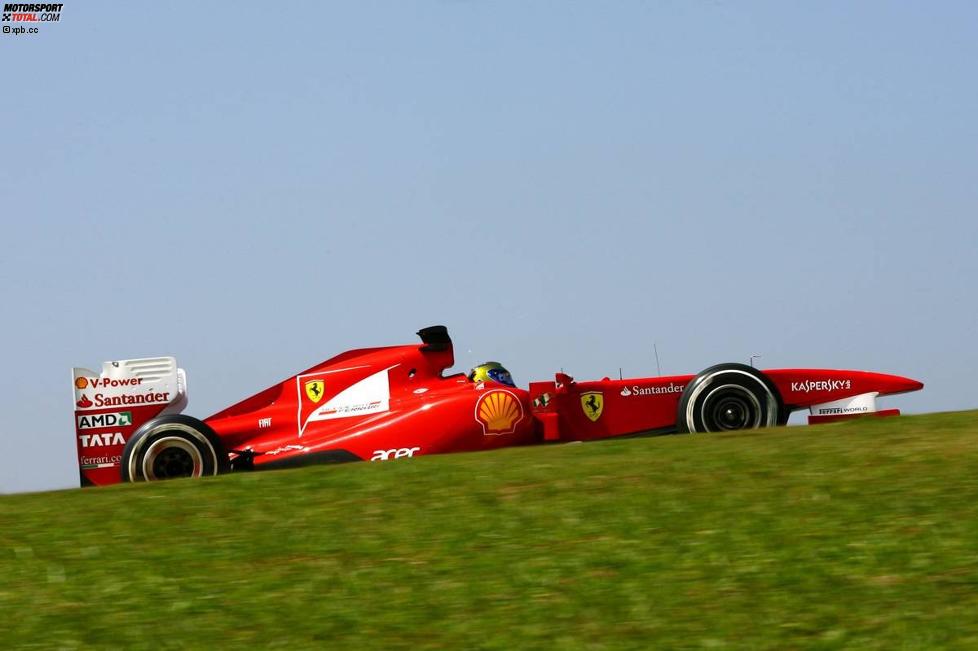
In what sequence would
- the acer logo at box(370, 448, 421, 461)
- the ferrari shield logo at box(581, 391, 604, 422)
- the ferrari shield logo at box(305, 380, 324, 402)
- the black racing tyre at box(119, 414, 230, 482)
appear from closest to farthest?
1. the black racing tyre at box(119, 414, 230, 482)
2. the acer logo at box(370, 448, 421, 461)
3. the ferrari shield logo at box(581, 391, 604, 422)
4. the ferrari shield logo at box(305, 380, 324, 402)

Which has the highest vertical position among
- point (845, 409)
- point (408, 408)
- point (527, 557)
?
point (408, 408)

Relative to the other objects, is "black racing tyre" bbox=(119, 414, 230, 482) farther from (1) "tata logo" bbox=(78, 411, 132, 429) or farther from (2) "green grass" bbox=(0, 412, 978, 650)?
(2) "green grass" bbox=(0, 412, 978, 650)

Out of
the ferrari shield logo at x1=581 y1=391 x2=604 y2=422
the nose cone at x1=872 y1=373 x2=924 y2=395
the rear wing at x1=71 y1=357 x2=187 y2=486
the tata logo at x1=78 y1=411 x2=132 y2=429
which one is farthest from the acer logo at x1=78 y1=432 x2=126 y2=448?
the nose cone at x1=872 y1=373 x2=924 y2=395

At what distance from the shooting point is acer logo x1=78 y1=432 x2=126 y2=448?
13172 mm

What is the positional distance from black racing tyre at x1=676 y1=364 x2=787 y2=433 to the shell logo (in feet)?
5.87

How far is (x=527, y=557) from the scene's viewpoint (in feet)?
21.8

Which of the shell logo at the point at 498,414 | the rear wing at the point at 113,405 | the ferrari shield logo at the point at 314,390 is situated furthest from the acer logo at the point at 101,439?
the shell logo at the point at 498,414

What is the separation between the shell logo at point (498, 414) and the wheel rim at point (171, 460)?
306 centimetres

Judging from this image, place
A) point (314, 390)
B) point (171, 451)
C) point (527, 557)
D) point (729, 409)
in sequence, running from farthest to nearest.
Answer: point (314, 390), point (729, 409), point (171, 451), point (527, 557)

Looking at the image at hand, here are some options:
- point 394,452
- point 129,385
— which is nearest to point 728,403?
point 394,452

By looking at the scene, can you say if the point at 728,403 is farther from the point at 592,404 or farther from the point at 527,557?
the point at 527,557

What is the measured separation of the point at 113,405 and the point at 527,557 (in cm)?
803

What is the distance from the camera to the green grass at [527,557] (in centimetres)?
574

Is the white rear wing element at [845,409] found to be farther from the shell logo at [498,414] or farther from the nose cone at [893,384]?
the shell logo at [498,414]
